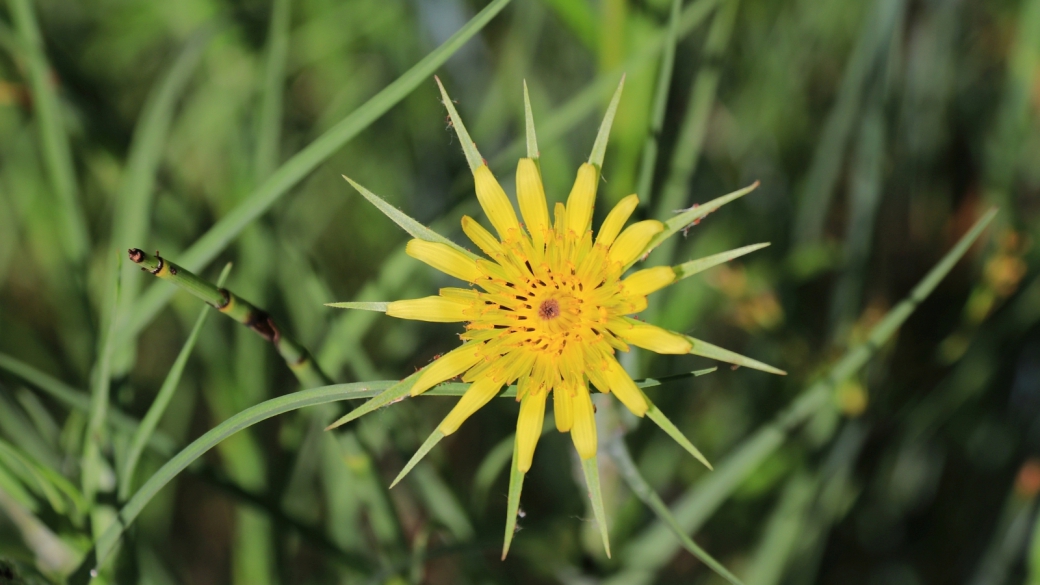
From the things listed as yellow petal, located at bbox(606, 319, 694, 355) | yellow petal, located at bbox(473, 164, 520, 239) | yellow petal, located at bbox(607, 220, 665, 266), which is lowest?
yellow petal, located at bbox(606, 319, 694, 355)

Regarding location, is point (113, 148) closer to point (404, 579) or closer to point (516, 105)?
point (516, 105)

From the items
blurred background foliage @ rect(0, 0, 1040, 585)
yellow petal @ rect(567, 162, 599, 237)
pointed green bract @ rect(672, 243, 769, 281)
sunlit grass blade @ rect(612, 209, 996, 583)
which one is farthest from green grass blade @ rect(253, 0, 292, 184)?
sunlit grass blade @ rect(612, 209, 996, 583)

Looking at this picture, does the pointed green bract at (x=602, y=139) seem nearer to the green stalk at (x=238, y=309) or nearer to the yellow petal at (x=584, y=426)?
the yellow petal at (x=584, y=426)

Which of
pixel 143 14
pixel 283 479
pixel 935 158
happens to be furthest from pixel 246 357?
pixel 935 158

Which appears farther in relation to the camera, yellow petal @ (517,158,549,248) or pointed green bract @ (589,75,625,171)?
yellow petal @ (517,158,549,248)

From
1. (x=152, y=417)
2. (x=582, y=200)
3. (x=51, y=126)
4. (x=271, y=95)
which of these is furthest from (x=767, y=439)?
(x=51, y=126)

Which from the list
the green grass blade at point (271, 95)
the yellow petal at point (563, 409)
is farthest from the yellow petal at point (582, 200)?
the green grass blade at point (271, 95)

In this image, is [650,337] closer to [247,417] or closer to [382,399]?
[382,399]

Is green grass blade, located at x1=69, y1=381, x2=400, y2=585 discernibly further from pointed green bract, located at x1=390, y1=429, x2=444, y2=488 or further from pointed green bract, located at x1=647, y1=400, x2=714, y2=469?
pointed green bract, located at x1=647, y1=400, x2=714, y2=469
